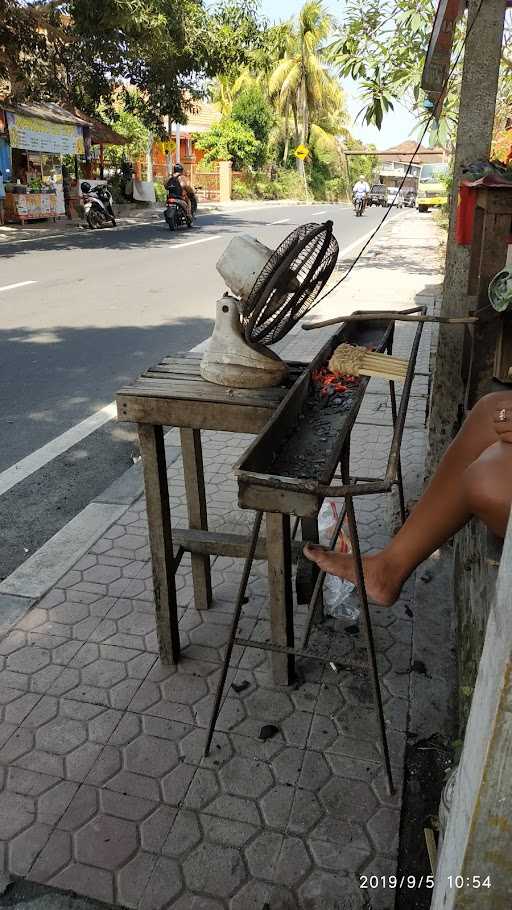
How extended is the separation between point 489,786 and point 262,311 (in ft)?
4.70

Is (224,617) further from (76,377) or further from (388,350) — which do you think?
(76,377)

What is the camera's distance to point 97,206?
19719mm

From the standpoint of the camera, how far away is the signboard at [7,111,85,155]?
1891 centimetres

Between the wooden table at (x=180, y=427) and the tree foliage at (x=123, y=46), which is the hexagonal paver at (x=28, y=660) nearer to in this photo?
the wooden table at (x=180, y=427)

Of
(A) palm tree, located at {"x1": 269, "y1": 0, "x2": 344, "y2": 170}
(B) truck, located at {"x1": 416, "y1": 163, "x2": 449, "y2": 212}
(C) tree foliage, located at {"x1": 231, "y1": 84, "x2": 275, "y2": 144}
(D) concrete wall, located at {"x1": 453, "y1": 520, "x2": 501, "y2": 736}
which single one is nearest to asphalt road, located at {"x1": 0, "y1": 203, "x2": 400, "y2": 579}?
(D) concrete wall, located at {"x1": 453, "y1": 520, "x2": 501, "y2": 736}

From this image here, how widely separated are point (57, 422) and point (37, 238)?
13874 mm

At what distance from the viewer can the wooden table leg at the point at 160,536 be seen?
234cm

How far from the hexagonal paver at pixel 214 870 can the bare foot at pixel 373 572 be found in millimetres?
839

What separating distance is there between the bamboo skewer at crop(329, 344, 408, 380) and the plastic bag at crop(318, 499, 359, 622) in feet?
2.44

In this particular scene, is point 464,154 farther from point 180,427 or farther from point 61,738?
point 61,738

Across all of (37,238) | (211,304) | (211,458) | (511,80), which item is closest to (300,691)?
(211,458)

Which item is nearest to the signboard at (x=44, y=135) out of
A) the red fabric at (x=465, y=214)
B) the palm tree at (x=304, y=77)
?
the red fabric at (x=465, y=214)

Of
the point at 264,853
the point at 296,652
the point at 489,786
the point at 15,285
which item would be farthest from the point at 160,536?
the point at 15,285

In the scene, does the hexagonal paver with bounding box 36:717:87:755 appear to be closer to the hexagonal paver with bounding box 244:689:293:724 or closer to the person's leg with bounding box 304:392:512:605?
the hexagonal paver with bounding box 244:689:293:724
